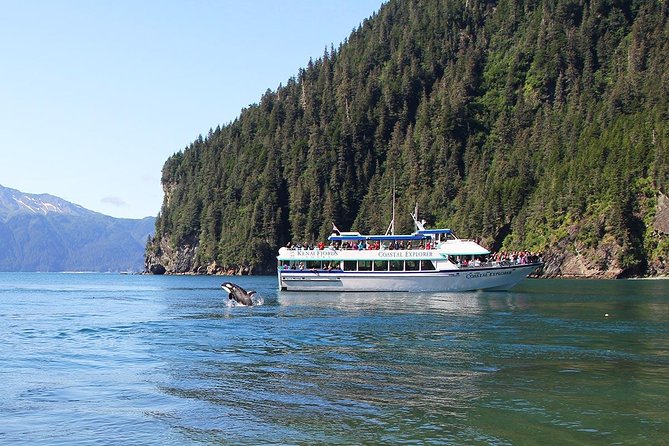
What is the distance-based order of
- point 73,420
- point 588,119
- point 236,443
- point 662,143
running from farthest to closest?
point 588,119 < point 662,143 < point 73,420 < point 236,443

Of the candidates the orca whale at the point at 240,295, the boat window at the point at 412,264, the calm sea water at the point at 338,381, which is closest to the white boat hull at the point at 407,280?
the boat window at the point at 412,264

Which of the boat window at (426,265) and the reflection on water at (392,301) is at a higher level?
the boat window at (426,265)

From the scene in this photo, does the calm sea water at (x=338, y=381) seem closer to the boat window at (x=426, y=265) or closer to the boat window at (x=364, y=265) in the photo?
the boat window at (x=426, y=265)

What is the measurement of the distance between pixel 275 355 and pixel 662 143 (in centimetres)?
14236

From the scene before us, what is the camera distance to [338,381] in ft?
85.8

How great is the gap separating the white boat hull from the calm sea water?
34.6 metres

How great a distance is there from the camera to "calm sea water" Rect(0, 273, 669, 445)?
63.3 feet

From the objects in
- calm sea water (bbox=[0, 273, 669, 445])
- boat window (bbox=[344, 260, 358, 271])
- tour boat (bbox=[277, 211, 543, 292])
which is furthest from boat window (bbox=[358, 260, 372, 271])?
calm sea water (bbox=[0, 273, 669, 445])

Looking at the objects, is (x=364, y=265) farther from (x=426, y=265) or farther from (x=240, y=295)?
(x=240, y=295)

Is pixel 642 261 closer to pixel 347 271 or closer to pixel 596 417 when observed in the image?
pixel 347 271

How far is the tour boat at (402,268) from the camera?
86062 mm

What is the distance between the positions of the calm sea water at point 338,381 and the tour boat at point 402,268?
3452 cm

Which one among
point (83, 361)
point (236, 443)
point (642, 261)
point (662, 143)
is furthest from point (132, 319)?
point (662, 143)

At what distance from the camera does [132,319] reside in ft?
181
